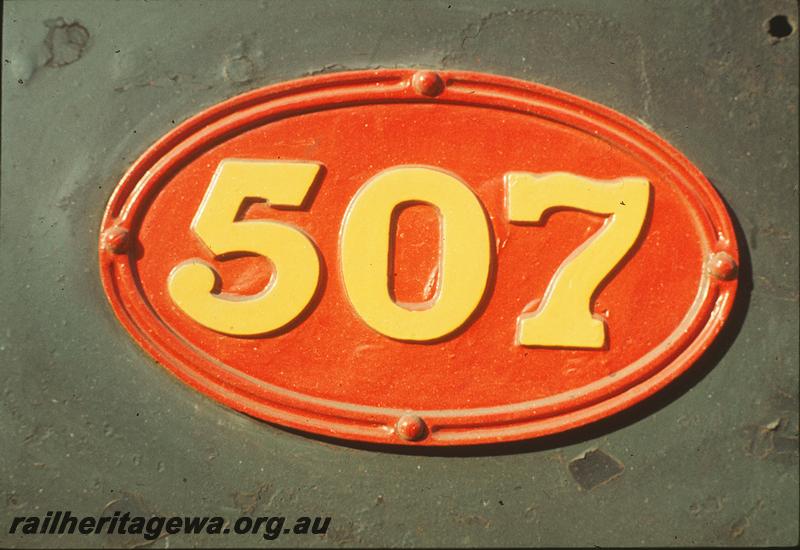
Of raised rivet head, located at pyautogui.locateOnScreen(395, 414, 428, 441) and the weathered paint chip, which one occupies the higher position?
the weathered paint chip

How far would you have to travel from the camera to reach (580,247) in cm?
126

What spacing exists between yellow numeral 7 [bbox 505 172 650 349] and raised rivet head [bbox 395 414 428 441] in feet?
0.75

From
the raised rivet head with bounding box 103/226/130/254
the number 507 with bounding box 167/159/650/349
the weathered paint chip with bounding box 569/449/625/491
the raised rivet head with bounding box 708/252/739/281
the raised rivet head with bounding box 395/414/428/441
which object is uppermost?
Answer: the raised rivet head with bounding box 708/252/739/281

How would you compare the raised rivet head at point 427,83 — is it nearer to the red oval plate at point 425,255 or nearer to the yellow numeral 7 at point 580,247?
the red oval plate at point 425,255

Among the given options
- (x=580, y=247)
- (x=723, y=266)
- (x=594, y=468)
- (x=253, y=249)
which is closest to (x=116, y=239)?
(x=253, y=249)

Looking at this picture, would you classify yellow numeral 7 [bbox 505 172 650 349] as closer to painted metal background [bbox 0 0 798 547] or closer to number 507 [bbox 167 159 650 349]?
number 507 [bbox 167 159 650 349]

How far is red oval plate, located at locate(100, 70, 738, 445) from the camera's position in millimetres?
1252

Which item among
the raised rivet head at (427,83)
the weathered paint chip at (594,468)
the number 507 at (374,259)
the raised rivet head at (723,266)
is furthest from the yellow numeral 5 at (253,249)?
the raised rivet head at (723,266)

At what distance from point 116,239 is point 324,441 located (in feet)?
1.70

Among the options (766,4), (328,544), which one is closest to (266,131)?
(328,544)

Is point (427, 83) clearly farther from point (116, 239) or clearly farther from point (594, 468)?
point (594, 468)

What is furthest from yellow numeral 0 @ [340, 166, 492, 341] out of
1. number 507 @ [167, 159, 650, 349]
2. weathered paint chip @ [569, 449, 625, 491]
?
weathered paint chip @ [569, 449, 625, 491]

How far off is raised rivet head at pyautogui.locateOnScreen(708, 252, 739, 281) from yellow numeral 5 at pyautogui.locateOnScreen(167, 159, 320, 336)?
2.33 ft

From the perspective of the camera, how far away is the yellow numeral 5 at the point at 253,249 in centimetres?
124
